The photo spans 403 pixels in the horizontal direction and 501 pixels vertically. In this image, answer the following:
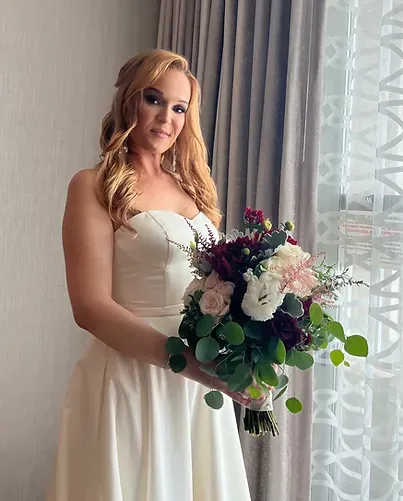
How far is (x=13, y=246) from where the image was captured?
2158 mm

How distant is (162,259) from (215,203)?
0.32 meters

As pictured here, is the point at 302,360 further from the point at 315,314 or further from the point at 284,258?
the point at 284,258

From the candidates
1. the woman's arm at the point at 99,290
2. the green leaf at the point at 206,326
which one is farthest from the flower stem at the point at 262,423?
the green leaf at the point at 206,326

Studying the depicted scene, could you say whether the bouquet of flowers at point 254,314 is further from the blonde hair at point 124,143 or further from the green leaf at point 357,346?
the blonde hair at point 124,143

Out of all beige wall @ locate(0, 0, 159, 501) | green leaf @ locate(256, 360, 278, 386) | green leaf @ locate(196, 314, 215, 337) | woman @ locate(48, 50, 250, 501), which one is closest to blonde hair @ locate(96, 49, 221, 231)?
woman @ locate(48, 50, 250, 501)

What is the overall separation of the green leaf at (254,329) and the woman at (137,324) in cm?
17

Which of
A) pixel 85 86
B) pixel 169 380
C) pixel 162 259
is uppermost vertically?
pixel 85 86

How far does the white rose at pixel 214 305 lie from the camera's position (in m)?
1.20

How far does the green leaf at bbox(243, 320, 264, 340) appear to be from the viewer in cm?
120

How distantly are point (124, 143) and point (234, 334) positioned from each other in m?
0.62

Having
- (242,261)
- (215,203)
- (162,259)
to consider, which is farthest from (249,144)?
(242,261)

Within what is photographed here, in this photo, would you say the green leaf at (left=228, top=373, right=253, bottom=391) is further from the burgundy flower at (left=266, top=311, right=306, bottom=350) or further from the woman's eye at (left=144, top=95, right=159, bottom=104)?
the woman's eye at (left=144, top=95, right=159, bottom=104)

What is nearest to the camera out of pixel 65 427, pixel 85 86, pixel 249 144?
pixel 65 427

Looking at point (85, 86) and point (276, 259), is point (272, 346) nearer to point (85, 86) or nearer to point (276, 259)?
point (276, 259)
